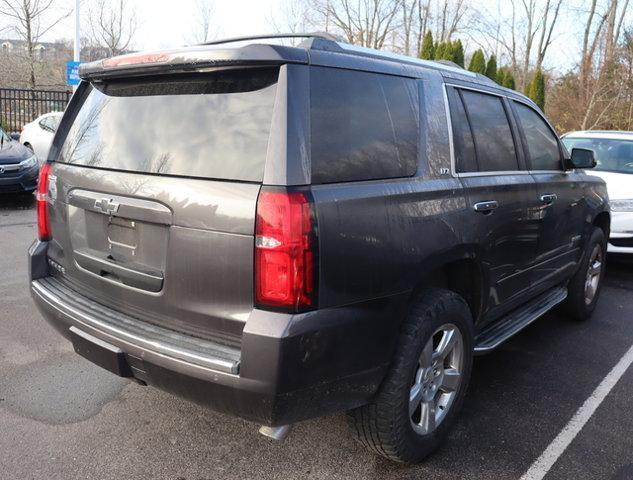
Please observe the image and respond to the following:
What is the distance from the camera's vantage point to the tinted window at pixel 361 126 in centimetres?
232

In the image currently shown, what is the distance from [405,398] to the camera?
2633mm

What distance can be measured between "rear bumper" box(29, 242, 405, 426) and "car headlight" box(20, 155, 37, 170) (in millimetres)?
7693

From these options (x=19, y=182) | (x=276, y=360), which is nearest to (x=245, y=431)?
(x=276, y=360)

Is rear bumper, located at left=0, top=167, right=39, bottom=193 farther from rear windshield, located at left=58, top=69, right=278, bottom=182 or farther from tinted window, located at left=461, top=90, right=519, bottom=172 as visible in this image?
tinted window, located at left=461, top=90, right=519, bottom=172

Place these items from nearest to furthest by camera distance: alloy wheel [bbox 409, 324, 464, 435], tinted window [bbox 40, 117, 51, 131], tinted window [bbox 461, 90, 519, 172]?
alloy wheel [bbox 409, 324, 464, 435]
tinted window [bbox 461, 90, 519, 172]
tinted window [bbox 40, 117, 51, 131]

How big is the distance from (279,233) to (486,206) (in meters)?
1.48

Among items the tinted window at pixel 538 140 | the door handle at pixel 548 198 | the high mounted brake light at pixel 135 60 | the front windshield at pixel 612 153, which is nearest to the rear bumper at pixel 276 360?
the high mounted brake light at pixel 135 60

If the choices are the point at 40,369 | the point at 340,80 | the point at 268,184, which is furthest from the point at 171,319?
the point at 40,369

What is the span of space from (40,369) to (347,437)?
6.65ft

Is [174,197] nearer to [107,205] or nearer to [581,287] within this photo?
[107,205]

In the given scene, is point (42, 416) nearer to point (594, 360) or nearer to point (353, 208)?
point (353, 208)

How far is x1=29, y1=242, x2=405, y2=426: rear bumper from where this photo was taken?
2.16 meters

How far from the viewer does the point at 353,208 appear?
234 centimetres

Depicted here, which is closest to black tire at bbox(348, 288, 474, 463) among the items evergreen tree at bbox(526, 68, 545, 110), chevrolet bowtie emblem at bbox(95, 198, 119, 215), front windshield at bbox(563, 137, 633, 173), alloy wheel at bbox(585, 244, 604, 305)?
chevrolet bowtie emblem at bbox(95, 198, 119, 215)
